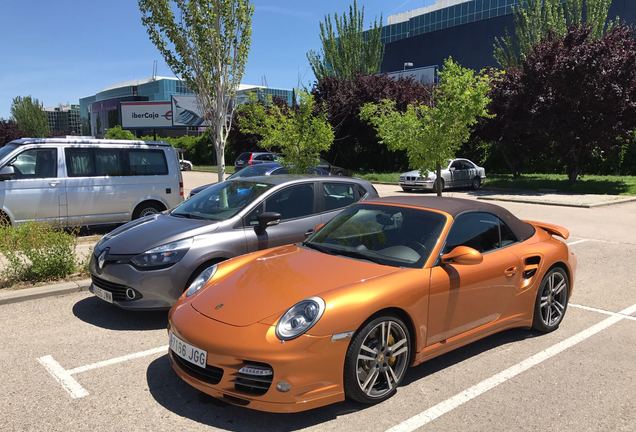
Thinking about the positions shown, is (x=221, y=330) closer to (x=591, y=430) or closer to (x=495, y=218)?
(x=591, y=430)

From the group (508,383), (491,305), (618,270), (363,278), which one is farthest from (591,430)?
(618,270)

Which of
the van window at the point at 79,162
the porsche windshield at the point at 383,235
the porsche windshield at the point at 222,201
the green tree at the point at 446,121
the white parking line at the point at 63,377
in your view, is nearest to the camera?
the white parking line at the point at 63,377

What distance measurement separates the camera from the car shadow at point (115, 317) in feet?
17.2

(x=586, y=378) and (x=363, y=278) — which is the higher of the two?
(x=363, y=278)

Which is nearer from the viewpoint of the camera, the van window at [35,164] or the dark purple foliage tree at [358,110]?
the van window at [35,164]

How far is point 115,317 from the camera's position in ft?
18.0

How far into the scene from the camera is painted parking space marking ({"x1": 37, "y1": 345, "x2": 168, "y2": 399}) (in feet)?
12.5

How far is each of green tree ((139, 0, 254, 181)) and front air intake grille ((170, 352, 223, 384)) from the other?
9.75 m

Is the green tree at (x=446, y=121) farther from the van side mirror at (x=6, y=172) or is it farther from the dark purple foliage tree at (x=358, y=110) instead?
the dark purple foliage tree at (x=358, y=110)

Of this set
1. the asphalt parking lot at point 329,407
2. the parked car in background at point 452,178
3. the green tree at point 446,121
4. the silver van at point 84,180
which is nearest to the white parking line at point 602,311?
the asphalt parking lot at point 329,407

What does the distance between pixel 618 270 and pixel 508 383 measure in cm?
502

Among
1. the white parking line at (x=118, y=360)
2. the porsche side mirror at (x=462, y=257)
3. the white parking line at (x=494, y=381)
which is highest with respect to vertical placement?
the porsche side mirror at (x=462, y=257)

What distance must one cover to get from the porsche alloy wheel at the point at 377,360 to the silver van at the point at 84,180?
26.3ft

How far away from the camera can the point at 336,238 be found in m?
4.68
